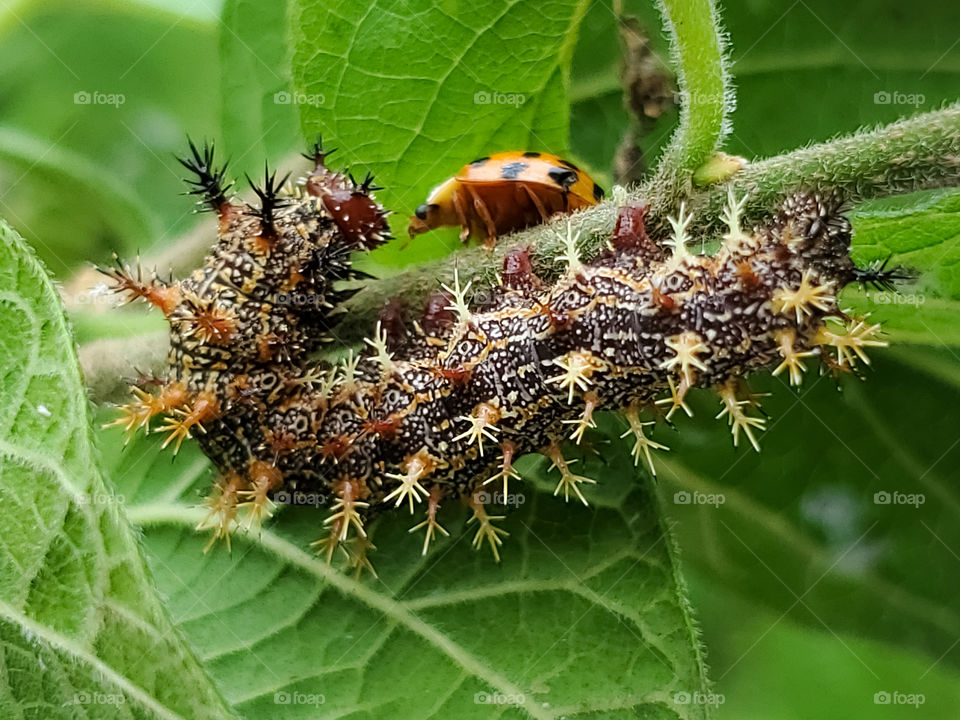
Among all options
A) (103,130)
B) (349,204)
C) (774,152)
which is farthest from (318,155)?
(774,152)

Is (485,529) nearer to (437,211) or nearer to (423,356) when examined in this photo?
(423,356)

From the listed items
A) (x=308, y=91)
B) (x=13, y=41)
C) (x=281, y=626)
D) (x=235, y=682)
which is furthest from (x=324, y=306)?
(x=13, y=41)

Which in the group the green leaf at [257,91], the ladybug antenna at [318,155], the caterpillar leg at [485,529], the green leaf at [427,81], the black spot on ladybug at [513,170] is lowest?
the caterpillar leg at [485,529]

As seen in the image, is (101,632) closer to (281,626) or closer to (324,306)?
(281,626)

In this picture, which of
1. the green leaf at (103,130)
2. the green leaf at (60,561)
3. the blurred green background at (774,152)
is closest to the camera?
the green leaf at (60,561)

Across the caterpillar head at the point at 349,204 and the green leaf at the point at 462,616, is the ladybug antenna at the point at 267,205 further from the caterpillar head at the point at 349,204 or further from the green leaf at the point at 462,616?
the green leaf at the point at 462,616

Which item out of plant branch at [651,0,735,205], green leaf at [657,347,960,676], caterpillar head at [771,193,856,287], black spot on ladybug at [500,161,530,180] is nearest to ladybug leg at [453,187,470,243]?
black spot on ladybug at [500,161,530,180]

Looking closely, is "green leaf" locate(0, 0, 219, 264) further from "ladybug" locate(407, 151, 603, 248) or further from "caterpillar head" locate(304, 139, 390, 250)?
"ladybug" locate(407, 151, 603, 248)

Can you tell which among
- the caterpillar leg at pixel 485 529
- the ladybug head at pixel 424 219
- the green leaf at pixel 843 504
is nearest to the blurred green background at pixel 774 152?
the green leaf at pixel 843 504
